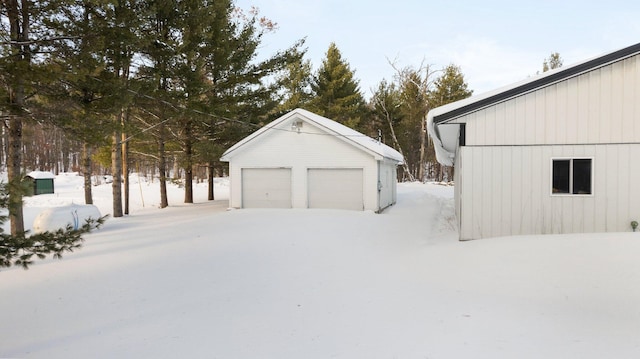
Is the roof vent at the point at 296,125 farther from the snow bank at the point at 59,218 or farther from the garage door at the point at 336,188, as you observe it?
the snow bank at the point at 59,218

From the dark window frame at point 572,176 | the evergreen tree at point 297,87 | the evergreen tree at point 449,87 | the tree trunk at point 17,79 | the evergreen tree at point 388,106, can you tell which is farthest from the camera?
the evergreen tree at point 388,106

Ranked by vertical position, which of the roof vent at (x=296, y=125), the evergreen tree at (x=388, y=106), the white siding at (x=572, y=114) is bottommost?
the white siding at (x=572, y=114)

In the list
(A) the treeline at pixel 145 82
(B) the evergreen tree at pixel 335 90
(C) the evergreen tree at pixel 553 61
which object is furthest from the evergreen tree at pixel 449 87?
(C) the evergreen tree at pixel 553 61

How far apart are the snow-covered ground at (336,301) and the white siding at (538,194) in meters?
1.01

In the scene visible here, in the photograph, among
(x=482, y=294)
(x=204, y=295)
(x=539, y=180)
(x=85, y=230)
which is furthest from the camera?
(x=539, y=180)

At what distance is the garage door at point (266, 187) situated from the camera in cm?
1686

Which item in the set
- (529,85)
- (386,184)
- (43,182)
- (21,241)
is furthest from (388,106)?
(21,241)

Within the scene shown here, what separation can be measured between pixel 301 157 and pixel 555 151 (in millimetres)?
10086

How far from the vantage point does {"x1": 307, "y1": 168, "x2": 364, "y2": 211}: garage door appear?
53.5 feet

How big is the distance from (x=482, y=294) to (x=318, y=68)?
33309 millimetres

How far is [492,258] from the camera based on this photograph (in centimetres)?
688

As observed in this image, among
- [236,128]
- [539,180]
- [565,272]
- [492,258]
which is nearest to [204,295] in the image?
[492,258]

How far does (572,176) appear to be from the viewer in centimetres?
859

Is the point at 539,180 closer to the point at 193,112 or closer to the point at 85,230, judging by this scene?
the point at 85,230
